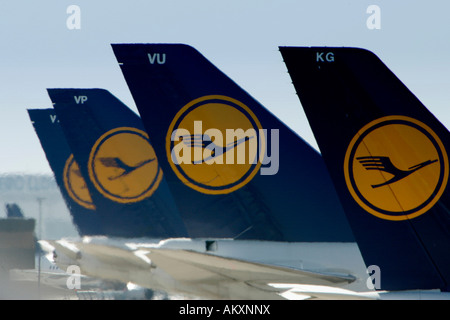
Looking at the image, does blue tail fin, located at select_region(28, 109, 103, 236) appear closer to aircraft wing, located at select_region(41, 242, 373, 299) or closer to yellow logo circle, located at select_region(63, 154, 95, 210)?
yellow logo circle, located at select_region(63, 154, 95, 210)

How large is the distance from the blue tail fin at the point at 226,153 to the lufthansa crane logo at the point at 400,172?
3287mm

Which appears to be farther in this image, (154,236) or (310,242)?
(154,236)

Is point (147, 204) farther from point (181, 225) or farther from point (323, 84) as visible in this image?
point (323, 84)

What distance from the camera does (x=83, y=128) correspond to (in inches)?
821

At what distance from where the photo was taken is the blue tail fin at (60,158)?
25.5m

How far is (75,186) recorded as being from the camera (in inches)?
1012

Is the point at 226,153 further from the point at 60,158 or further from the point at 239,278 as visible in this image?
the point at 60,158

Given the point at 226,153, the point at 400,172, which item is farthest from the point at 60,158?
the point at 400,172

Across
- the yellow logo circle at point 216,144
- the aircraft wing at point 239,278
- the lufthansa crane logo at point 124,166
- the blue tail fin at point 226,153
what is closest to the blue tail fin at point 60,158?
the lufthansa crane logo at point 124,166

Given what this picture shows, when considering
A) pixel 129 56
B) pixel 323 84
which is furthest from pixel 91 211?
pixel 323 84

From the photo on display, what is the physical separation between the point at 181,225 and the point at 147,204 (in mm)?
988

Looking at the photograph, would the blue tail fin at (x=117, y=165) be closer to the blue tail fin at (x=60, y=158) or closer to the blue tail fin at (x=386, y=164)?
the blue tail fin at (x=60, y=158)

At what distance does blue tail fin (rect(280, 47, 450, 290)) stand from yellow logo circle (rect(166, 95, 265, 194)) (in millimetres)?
3408

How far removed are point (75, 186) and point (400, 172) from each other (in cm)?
1748
